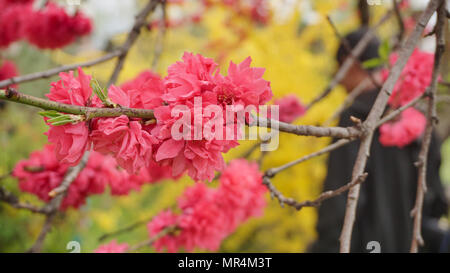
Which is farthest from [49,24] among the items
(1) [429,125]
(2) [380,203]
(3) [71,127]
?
(2) [380,203]

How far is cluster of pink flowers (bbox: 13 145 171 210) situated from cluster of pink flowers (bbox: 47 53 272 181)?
48cm

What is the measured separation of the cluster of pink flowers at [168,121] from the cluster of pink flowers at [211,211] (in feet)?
1.56

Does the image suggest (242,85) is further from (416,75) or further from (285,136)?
(285,136)

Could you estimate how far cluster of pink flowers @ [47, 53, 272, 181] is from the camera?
463 mm

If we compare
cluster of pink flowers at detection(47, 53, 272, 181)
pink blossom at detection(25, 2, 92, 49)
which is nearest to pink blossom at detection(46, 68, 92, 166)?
cluster of pink flowers at detection(47, 53, 272, 181)

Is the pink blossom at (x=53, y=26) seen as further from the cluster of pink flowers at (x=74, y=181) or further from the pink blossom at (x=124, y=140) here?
the pink blossom at (x=124, y=140)

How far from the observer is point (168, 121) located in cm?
46

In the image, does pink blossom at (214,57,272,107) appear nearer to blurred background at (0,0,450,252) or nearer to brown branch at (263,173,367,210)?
brown branch at (263,173,367,210)

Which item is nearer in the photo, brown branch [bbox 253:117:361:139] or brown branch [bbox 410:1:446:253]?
brown branch [bbox 253:117:361:139]

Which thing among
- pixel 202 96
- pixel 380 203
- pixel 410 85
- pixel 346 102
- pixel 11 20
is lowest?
pixel 202 96

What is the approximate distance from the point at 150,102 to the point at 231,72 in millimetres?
124

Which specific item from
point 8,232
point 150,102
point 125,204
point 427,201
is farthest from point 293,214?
point 150,102

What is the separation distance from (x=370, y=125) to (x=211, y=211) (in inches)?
20.3

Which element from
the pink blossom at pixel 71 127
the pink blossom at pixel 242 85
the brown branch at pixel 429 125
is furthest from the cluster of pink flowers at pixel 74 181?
the brown branch at pixel 429 125
